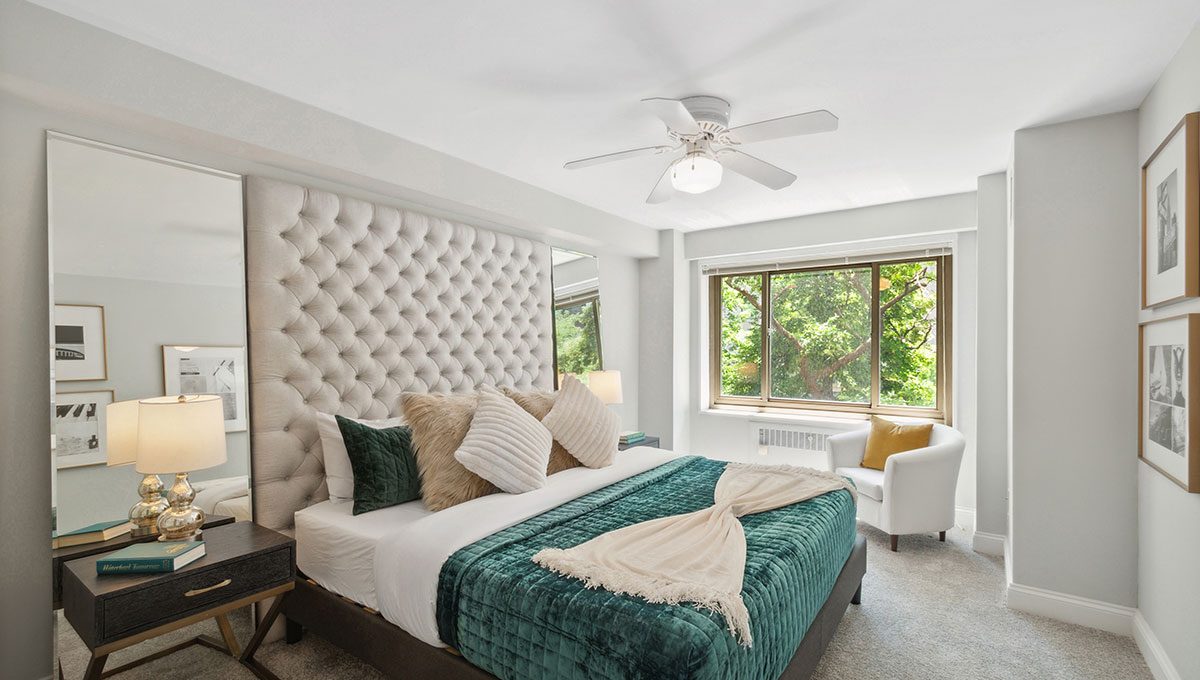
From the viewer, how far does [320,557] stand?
93.3 inches

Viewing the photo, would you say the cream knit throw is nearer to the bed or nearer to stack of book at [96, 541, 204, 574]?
the bed

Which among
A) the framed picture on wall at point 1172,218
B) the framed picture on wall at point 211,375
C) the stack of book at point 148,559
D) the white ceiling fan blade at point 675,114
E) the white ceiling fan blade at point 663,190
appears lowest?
the stack of book at point 148,559

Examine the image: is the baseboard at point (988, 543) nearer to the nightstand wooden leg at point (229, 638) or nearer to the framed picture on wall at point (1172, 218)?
the framed picture on wall at point (1172, 218)

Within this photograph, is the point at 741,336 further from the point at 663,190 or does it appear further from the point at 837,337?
the point at 663,190

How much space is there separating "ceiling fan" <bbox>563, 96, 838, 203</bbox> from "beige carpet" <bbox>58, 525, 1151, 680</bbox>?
6.99 feet

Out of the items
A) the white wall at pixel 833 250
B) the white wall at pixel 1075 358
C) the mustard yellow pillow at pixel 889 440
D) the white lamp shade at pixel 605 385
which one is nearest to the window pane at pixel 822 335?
the white wall at pixel 833 250

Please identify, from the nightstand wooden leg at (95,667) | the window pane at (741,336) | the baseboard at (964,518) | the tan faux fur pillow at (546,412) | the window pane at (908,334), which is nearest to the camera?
the nightstand wooden leg at (95,667)

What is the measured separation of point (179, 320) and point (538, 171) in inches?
81.1

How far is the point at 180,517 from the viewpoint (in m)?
2.07

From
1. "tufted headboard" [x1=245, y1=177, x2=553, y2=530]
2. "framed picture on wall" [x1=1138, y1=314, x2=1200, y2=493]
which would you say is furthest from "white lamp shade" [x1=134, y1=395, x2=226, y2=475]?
"framed picture on wall" [x1=1138, y1=314, x2=1200, y2=493]

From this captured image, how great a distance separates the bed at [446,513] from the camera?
162cm

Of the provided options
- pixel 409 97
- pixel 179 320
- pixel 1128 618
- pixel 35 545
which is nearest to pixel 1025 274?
pixel 1128 618

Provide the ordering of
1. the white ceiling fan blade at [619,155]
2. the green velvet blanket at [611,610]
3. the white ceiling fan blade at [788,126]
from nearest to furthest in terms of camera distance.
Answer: the green velvet blanket at [611,610] < the white ceiling fan blade at [788,126] < the white ceiling fan blade at [619,155]

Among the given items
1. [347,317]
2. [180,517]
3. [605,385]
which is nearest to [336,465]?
[180,517]
